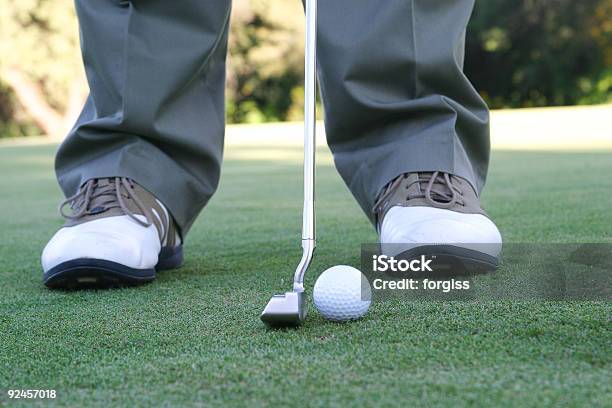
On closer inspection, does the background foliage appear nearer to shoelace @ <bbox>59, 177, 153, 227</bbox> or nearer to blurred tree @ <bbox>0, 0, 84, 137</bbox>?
blurred tree @ <bbox>0, 0, 84, 137</bbox>

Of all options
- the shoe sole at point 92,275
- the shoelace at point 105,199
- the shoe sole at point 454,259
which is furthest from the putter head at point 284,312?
the shoelace at point 105,199

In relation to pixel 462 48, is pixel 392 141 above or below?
below

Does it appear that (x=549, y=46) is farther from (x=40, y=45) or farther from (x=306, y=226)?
(x=306, y=226)

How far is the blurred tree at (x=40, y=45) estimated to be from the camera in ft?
56.6

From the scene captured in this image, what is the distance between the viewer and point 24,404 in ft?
2.38

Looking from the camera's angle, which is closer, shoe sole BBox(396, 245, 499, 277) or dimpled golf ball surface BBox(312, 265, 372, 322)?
dimpled golf ball surface BBox(312, 265, 372, 322)

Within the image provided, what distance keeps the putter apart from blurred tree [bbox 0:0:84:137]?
17.2m

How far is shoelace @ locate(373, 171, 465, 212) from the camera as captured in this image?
1.36 metres

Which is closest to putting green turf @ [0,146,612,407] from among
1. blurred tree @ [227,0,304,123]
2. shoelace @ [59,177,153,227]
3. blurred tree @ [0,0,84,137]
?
shoelace @ [59,177,153,227]

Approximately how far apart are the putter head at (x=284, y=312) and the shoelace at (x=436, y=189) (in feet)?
1.50

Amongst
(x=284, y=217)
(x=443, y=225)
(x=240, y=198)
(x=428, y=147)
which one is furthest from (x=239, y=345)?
(x=240, y=198)

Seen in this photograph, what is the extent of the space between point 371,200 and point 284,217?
94 cm

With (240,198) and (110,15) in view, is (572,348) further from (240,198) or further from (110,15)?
(240,198)

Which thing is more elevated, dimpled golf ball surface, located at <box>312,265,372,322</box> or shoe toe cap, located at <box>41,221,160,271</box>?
dimpled golf ball surface, located at <box>312,265,372,322</box>
